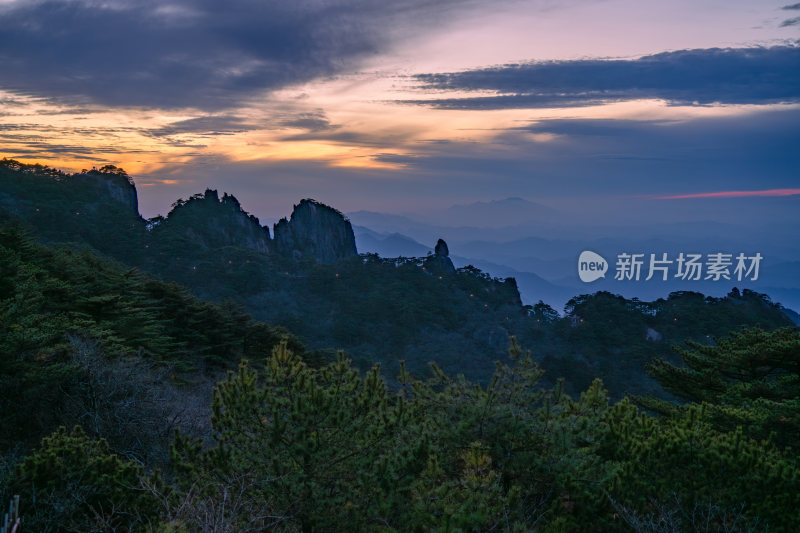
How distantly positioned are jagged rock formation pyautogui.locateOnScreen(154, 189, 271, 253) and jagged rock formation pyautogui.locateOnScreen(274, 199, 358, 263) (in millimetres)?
3655

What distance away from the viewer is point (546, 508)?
31.5ft

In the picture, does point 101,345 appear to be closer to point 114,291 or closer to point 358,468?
point 114,291

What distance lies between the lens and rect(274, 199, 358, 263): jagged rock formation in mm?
94688

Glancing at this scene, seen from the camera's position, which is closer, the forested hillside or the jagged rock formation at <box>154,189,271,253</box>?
the forested hillside

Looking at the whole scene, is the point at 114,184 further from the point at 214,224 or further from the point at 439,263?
the point at 439,263

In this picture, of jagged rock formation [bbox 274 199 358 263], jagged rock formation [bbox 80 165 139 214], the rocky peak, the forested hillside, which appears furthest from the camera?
jagged rock formation [bbox 274 199 358 263]

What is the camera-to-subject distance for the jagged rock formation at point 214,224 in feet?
261

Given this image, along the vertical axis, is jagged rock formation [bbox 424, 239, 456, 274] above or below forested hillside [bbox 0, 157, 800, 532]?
below

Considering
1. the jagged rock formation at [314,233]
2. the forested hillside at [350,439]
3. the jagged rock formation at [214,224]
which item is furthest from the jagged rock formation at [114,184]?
the forested hillside at [350,439]

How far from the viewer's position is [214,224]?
281ft

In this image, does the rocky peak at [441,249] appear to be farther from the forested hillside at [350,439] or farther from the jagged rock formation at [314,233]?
the forested hillside at [350,439]

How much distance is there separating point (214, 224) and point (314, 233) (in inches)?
755

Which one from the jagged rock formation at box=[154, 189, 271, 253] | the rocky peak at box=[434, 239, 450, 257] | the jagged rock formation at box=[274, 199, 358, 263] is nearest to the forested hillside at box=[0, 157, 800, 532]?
the jagged rock formation at box=[154, 189, 271, 253]

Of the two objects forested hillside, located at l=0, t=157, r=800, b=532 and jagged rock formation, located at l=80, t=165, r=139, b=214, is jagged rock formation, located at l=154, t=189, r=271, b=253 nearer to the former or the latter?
jagged rock formation, located at l=80, t=165, r=139, b=214
